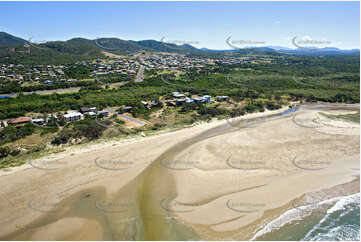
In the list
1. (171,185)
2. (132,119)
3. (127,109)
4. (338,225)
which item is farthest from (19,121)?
(338,225)

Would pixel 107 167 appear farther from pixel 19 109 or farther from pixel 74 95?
pixel 74 95

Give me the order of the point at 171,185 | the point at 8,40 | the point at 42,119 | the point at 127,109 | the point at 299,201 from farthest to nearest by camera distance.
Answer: the point at 8,40, the point at 127,109, the point at 42,119, the point at 171,185, the point at 299,201

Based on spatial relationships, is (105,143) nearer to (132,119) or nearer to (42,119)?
(132,119)

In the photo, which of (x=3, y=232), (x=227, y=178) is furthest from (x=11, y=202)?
(x=227, y=178)

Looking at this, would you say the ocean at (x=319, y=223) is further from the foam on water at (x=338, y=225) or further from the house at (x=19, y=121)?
the house at (x=19, y=121)

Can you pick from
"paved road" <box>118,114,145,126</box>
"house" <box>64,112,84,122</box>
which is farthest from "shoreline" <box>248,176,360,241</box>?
"house" <box>64,112,84,122</box>
